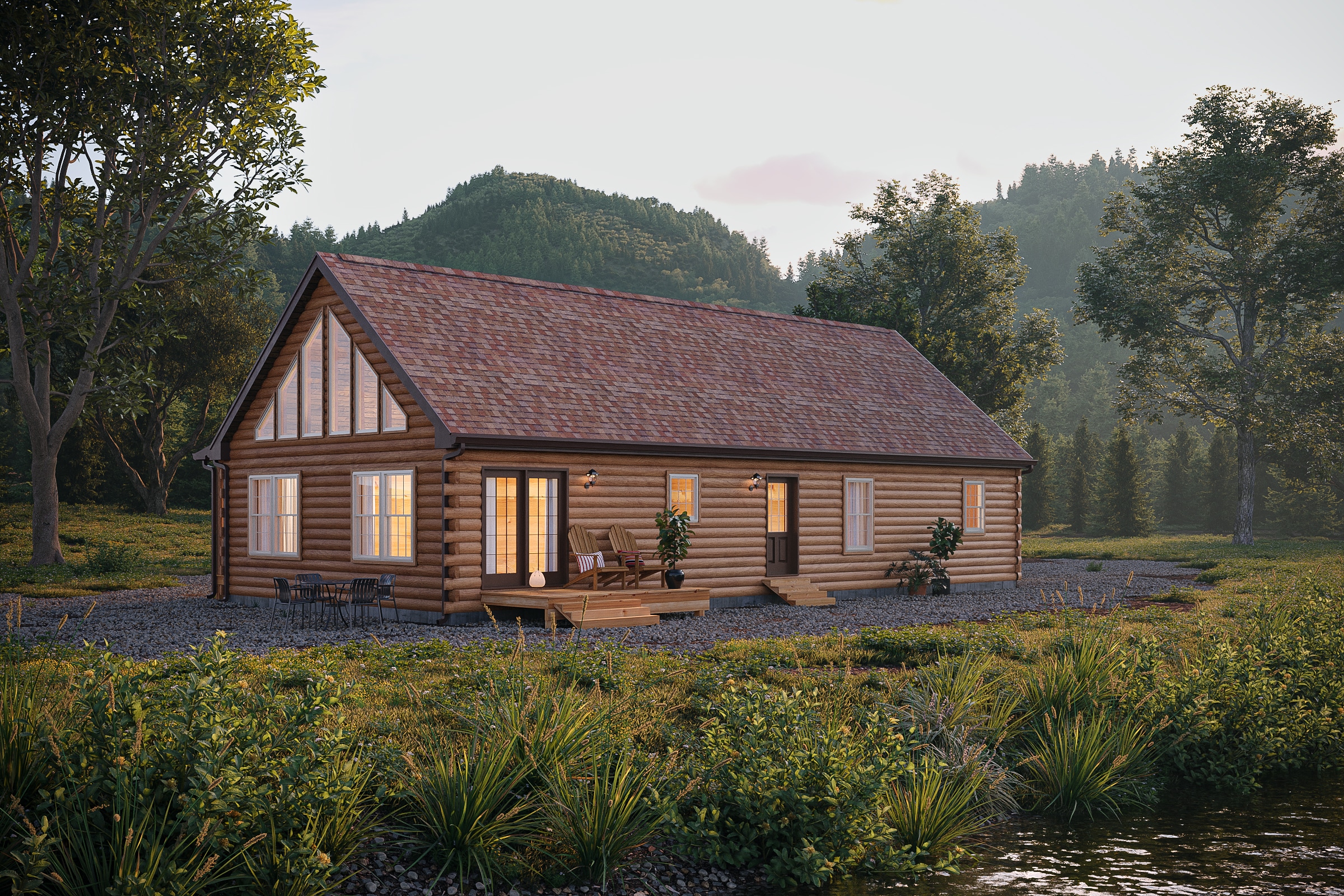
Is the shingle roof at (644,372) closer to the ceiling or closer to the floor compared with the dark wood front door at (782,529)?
closer to the ceiling

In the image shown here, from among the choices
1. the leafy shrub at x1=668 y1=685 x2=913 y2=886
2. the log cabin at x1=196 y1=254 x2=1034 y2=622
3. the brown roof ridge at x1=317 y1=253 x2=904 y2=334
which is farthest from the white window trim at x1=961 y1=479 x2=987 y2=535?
the leafy shrub at x1=668 y1=685 x2=913 y2=886

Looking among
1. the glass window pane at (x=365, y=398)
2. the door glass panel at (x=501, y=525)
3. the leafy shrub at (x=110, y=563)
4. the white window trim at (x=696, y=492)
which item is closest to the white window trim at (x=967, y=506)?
the white window trim at (x=696, y=492)

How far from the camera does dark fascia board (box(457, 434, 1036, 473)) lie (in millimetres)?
17391

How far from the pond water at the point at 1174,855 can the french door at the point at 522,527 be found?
431 inches

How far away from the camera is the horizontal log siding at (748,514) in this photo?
57.3 feet

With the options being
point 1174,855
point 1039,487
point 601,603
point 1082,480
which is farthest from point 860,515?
point 1082,480

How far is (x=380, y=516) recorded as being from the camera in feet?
61.0

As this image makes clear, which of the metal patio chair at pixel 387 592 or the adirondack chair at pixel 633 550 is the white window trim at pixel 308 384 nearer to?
the metal patio chair at pixel 387 592

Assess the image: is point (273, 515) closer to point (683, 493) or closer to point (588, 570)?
point (588, 570)

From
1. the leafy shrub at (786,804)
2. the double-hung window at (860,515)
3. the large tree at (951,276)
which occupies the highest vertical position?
the large tree at (951,276)

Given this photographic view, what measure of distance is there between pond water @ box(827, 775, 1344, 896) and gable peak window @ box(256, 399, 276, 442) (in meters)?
16.6

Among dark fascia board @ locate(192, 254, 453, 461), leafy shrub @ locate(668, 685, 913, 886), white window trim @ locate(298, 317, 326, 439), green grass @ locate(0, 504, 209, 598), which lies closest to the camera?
leafy shrub @ locate(668, 685, 913, 886)

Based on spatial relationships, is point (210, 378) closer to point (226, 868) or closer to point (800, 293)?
point (226, 868)

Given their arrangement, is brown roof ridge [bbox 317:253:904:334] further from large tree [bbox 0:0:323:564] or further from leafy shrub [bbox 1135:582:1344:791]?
leafy shrub [bbox 1135:582:1344:791]
